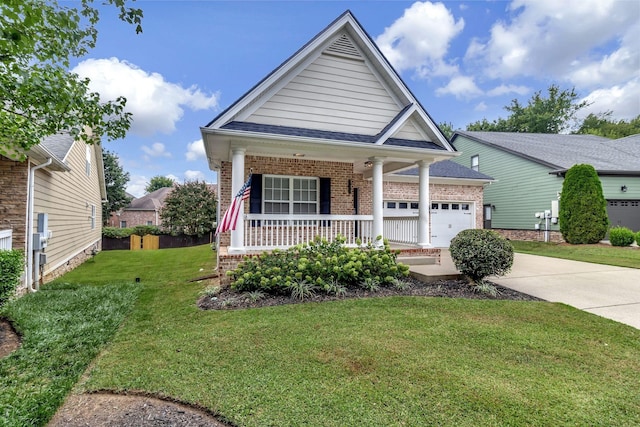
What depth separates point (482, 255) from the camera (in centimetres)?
624

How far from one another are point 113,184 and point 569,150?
34.7 meters

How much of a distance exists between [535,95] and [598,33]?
700 inches

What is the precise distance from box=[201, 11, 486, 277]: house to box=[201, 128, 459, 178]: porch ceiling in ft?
0.08

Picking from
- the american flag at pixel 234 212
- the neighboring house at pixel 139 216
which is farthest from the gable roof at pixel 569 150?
the neighboring house at pixel 139 216

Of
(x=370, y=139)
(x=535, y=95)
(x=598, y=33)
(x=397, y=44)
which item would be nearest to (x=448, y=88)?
(x=598, y=33)

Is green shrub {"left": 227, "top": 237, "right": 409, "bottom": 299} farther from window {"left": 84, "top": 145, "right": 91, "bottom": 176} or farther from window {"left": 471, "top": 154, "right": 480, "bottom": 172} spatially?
window {"left": 471, "top": 154, "right": 480, "bottom": 172}

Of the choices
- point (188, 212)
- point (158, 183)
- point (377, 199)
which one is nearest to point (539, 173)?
point (377, 199)

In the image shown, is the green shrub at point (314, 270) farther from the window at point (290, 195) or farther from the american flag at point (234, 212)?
the window at point (290, 195)

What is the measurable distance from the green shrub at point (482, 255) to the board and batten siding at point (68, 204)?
382 inches

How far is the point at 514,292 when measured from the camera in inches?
250

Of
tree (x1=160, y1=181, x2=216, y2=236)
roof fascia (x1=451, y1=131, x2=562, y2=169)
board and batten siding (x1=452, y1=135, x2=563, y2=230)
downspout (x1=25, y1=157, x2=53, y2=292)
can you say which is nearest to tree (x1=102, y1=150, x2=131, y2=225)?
tree (x1=160, y1=181, x2=216, y2=236)

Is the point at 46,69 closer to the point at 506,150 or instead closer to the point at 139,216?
the point at 506,150

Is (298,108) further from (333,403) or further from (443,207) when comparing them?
(443,207)

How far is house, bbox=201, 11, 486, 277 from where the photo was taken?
7316 millimetres
